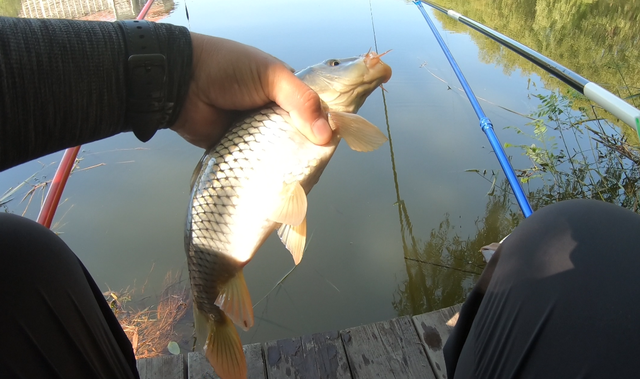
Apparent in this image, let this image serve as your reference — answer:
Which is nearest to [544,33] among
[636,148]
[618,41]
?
[618,41]

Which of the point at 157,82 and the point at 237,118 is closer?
the point at 157,82

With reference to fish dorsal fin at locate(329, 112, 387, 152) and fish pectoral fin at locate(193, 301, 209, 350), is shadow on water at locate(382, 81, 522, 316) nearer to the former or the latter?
fish pectoral fin at locate(193, 301, 209, 350)

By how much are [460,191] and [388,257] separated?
0.72 m

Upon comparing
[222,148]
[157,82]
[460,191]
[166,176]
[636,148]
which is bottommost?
[166,176]

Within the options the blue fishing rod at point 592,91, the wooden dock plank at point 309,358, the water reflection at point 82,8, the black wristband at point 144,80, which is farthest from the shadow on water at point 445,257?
the water reflection at point 82,8

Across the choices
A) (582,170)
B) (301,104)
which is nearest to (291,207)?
(301,104)

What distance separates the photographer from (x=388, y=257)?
2416 mm

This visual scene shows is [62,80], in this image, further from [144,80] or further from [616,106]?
[616,106]

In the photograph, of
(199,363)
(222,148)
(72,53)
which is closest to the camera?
(72,53)

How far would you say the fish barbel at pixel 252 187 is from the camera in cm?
91

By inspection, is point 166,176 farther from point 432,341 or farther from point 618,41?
point 618,41

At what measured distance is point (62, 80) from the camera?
29.9 inches

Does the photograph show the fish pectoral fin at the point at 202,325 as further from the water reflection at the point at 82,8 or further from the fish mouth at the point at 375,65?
the water reflection at the point at 82,8

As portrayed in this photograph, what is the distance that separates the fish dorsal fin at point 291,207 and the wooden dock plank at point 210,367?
65 centimetres
